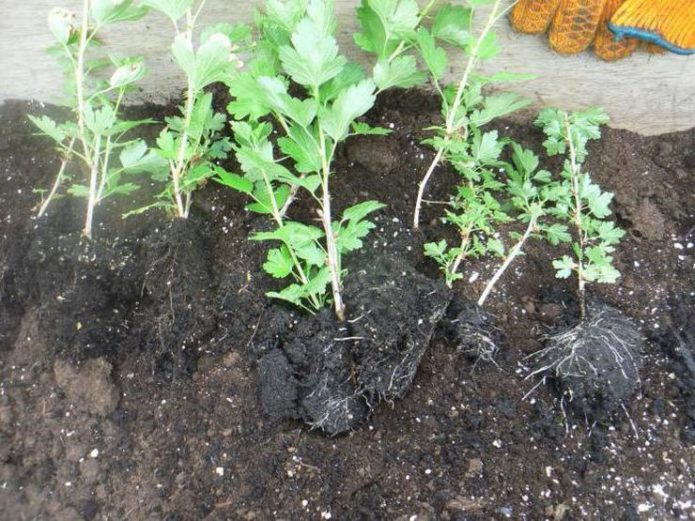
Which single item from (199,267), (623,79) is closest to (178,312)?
(199,267)

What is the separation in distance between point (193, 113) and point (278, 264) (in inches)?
20.9

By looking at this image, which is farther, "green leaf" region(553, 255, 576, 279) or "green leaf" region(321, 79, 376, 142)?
"green leaf" region(553, 255, 576, 279)

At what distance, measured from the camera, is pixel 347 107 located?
1.58 metres

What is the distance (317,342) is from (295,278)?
247mm

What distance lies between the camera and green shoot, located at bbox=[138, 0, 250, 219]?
1625 mm

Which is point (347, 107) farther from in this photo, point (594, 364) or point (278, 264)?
point (594, 364)

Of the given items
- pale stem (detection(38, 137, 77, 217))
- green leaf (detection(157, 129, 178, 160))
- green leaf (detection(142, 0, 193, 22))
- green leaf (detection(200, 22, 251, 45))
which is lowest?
pale stem (detection(38, 137, 77, 217))

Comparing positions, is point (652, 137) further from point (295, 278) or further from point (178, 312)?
point (178, 312)

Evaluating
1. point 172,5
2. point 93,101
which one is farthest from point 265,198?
point 93,101

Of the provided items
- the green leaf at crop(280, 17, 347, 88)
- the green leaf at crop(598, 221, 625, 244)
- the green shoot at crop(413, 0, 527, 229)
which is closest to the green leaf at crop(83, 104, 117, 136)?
the green leaf at crop(280, 17, 347, 88)

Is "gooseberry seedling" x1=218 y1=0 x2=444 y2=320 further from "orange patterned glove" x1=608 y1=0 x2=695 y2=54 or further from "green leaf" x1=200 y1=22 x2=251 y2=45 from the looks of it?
"orange patterned glove" x1=608 y1=0 x2=695 y2=54

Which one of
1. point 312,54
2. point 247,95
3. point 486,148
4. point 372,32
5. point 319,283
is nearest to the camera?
point 312,54

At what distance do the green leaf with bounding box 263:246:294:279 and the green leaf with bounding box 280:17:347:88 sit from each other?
49 centimetres

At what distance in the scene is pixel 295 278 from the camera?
190 centimetres
